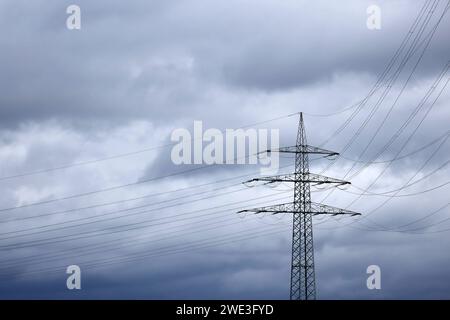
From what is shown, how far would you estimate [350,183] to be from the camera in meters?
76.1

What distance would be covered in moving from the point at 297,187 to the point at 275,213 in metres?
3.35
